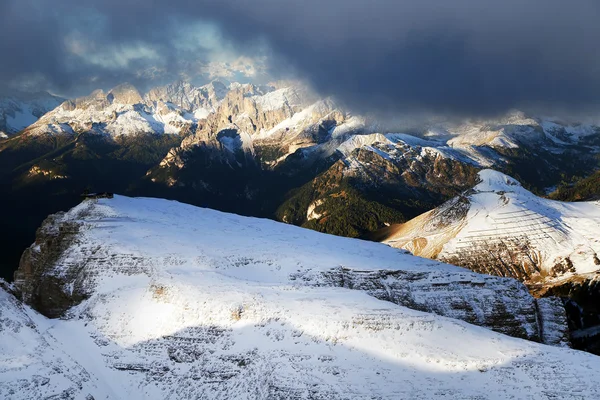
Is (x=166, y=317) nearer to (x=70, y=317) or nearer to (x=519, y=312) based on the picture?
(x=70, y=317)

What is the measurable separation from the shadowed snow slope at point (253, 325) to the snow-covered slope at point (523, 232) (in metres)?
73.2

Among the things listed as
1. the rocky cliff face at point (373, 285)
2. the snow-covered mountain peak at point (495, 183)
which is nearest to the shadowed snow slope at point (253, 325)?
the rocky cliff face at point (373, 285)

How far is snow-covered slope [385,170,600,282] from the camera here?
109250 mm

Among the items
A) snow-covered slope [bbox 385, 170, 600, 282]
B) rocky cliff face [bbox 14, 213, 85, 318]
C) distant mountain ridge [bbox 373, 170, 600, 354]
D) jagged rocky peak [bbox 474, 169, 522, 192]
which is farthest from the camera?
jagged rocky peak [bbox 474, 169, 522, 192]

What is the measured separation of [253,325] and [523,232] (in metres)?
110

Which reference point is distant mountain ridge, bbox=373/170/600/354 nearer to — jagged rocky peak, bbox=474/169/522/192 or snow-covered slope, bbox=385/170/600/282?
snow-covered slope, bbox=385/170/600/282

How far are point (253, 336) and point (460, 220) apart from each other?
11640 centimetres

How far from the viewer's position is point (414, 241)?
14088cm

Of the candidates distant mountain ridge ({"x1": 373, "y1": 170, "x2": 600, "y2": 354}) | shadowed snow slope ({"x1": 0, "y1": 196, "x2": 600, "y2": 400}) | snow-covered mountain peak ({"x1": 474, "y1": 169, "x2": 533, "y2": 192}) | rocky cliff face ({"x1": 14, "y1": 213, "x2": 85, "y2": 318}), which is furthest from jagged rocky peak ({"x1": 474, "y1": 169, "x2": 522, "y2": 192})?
rocky cliff face ({"x1": 14, "y1": 213, "x2": 85, "y2": 318})

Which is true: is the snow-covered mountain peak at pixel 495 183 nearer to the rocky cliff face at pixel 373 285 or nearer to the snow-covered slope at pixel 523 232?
the snow-covered slope at pixel 523 232

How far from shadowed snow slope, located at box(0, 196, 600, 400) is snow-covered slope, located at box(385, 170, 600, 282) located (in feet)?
240

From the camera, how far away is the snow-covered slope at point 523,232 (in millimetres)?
109250

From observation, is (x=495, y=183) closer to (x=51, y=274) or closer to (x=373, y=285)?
A: (x=373, y=285)

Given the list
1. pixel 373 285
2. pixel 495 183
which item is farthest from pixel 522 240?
pixel 373 285
